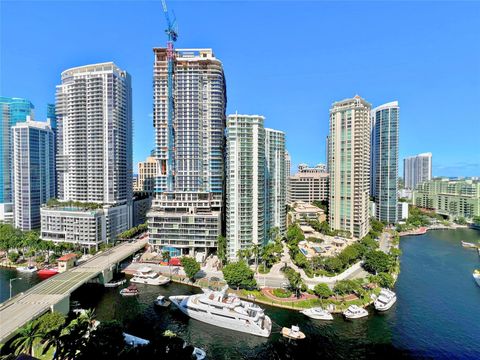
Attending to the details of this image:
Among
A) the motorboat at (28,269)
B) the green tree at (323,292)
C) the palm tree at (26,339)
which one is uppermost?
the palm tree at (26,339)

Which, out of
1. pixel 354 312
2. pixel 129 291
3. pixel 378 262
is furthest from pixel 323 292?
pixel 129 291

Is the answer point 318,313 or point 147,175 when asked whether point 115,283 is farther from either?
point 147,175

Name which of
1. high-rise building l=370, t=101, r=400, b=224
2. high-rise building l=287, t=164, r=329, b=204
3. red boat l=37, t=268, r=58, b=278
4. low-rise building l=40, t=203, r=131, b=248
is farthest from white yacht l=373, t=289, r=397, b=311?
high-rise building l=287, t=164, r=329, b=204

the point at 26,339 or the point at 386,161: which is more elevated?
the point at 386,161

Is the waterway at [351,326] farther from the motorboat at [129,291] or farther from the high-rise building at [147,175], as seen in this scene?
the high-rise building at [147,175]

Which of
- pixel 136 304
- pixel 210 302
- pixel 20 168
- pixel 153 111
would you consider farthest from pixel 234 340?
pixel 20 168

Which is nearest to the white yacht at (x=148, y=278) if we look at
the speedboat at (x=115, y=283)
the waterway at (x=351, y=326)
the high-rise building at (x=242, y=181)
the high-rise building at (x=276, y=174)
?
the waterway at (x=351, y=326)
